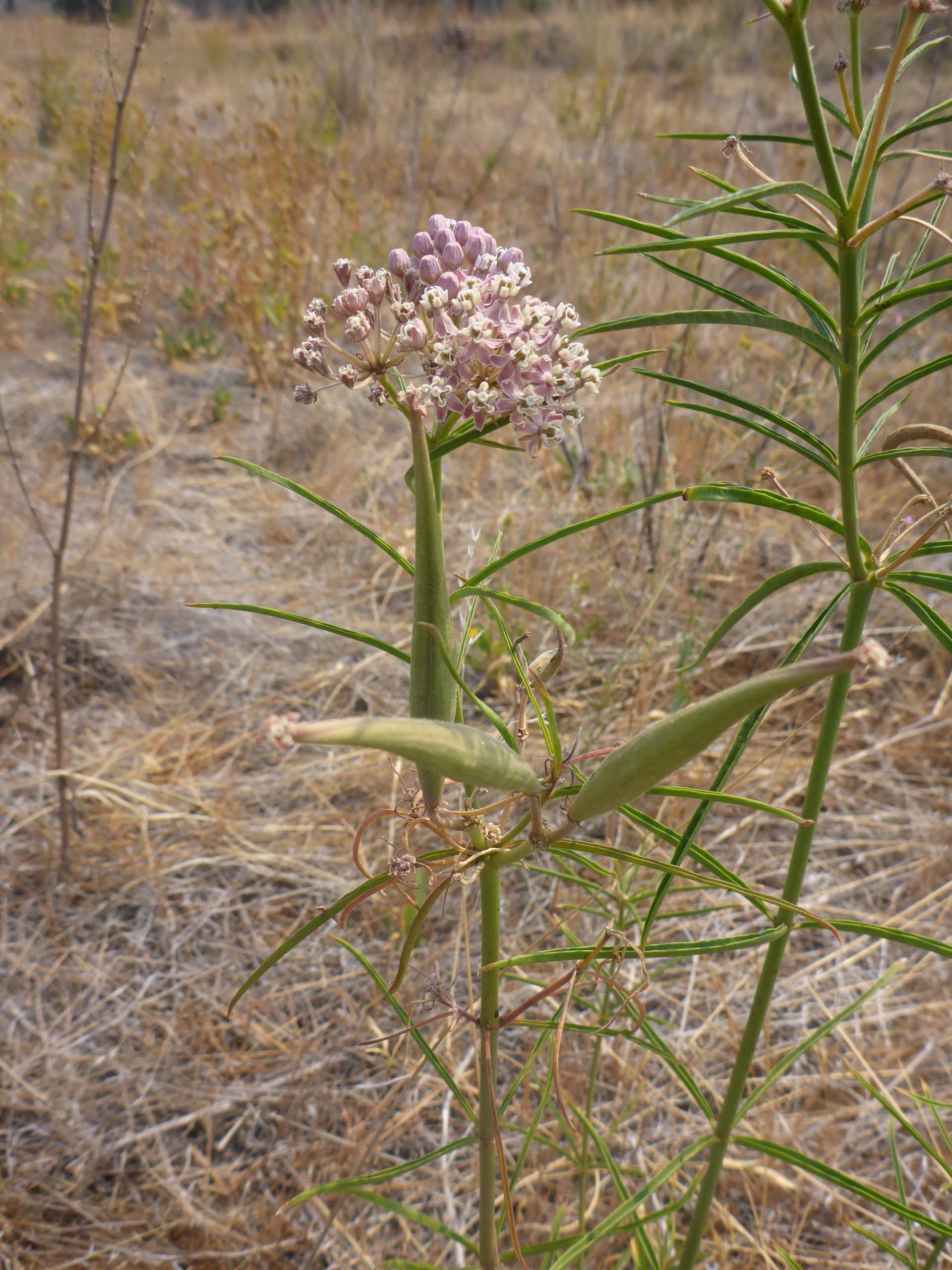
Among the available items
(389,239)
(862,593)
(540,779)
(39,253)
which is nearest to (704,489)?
(862,593)

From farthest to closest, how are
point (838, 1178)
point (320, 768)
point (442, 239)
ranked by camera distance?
point (320, 768)
point (838, 1178)
point (442, 239)

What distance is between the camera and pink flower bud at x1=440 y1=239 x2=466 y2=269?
719mm

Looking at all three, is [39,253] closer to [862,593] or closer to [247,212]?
[247,212]

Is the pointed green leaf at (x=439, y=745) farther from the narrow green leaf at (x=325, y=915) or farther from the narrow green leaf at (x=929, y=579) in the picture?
the narrow green leaf at (x=929, y=579)

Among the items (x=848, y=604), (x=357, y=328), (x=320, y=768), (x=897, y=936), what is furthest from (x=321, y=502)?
(x=320, y=768)

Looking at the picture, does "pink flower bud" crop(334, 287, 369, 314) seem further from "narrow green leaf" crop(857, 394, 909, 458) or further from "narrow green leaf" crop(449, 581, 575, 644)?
"narrow green leaf" crop(857, 394, 909, 458)

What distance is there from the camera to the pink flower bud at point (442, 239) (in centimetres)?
72

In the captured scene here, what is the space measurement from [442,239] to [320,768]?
1628 millimetres

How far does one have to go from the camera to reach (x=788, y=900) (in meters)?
0.82

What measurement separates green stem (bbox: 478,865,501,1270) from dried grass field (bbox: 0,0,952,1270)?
126 millimetres

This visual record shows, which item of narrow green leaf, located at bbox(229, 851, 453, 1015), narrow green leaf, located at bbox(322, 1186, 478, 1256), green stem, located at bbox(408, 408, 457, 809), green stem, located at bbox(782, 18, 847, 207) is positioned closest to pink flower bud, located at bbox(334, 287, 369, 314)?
green stem, located at bbox(408, 408, 457, 809)

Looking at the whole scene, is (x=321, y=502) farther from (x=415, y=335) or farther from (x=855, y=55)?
(x=855, y=55)

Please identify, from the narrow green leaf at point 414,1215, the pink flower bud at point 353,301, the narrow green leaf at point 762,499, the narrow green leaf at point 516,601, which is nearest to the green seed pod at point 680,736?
the narrow green leaf at point 516,601

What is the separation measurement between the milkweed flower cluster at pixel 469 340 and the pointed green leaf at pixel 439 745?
0.81 feet
